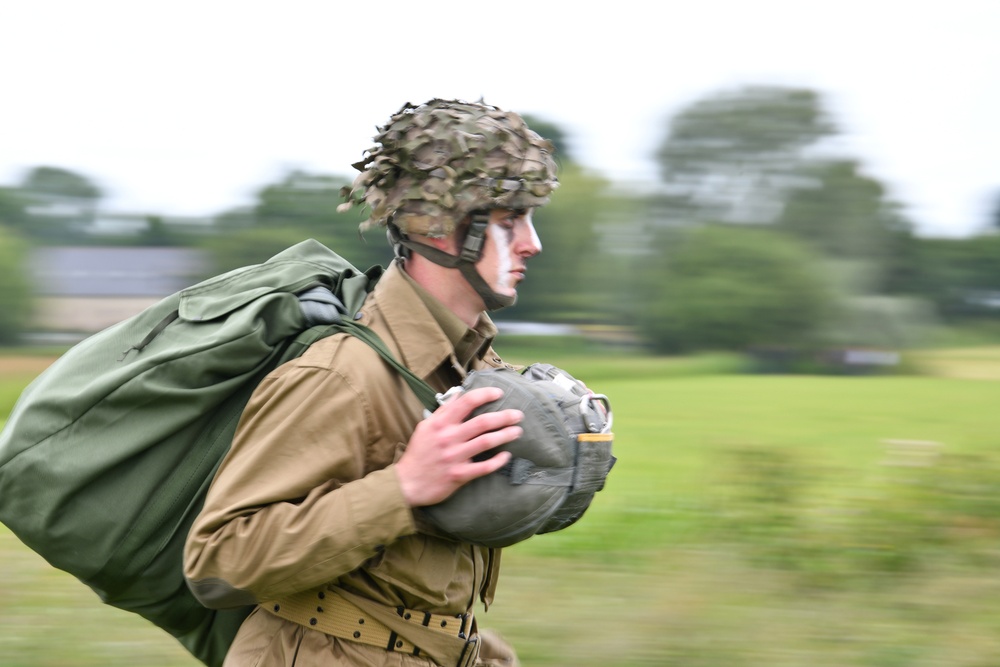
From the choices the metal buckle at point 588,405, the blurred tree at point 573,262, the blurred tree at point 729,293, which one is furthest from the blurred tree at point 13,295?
the metal buckle at point 588,405

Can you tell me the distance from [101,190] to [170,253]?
3.12m

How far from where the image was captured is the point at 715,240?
39.5 meters

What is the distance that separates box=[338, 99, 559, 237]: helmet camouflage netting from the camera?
2461 mm

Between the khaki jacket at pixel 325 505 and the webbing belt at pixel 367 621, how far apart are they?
0.7 inches

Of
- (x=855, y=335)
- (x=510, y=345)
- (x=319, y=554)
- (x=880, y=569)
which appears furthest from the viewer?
(x=855, y=335)

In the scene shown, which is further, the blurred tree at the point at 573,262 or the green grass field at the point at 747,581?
the blurred tree at the point at 573,262

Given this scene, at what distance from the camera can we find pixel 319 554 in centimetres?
217

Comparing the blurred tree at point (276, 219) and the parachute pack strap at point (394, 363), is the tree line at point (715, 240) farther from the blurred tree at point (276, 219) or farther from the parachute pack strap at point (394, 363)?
the parachute pack strap at point (394, 363)

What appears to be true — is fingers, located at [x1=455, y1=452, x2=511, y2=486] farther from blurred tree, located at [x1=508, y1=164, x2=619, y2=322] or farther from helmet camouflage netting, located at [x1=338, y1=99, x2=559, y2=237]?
blurred tree, located at [x1=508, y1=164, x2=619, y2=322]

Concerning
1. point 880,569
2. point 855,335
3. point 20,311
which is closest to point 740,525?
point 880,569

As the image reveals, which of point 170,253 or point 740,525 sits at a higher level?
point 740,525

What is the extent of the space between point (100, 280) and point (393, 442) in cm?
3546

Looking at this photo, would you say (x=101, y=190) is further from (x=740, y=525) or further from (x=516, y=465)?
(x=516, y=465)

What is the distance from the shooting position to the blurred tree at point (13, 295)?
106 feet
